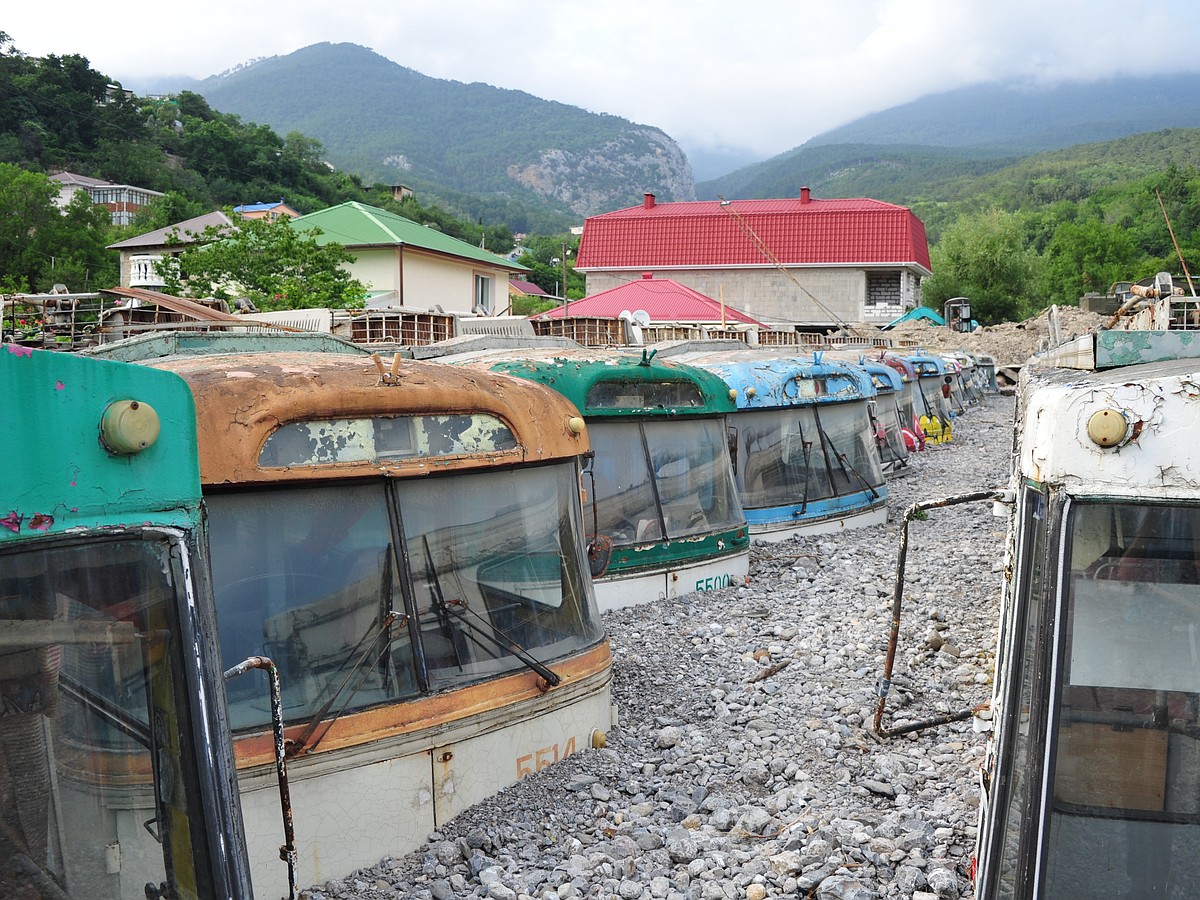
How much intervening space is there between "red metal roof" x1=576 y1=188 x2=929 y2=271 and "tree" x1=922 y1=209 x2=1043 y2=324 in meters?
8.08

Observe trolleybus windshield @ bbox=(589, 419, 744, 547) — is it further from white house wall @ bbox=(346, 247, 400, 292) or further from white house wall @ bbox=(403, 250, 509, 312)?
white house wall @ bbox=(346, 247, 400, 292)

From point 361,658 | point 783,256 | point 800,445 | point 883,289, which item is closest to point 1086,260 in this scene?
point 883,289

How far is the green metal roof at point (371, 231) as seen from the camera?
45.2 metres

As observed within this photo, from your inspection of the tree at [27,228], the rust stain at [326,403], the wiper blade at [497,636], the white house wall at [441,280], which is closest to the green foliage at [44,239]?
the tree at [27,228]

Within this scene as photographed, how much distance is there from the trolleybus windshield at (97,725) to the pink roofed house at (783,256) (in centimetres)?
5794

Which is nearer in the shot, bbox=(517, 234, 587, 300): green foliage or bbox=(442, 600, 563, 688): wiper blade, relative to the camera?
bbox=(442, 600, 563, 688): wiper blade

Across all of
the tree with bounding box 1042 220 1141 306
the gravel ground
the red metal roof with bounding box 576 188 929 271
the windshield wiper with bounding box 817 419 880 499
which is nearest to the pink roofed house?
the red metal roof with bounding box 576 188 929 271

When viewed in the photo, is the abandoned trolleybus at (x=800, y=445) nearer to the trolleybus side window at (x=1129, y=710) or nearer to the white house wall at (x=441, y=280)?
the trolleybus side window at (x=1129, y=710)

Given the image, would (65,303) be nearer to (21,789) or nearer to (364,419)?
(364,419)

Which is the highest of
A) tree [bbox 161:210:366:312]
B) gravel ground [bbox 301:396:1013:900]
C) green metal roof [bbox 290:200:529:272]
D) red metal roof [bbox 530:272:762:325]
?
green metal roof [bbox 290:200:529:272]

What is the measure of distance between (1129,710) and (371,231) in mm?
45108

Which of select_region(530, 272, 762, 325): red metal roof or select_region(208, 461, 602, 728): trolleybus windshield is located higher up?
select_region(530, 272, 762, 325): red metal roof

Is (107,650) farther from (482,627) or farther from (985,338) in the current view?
(985,338)

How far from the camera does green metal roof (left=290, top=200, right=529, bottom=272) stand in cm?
4525
